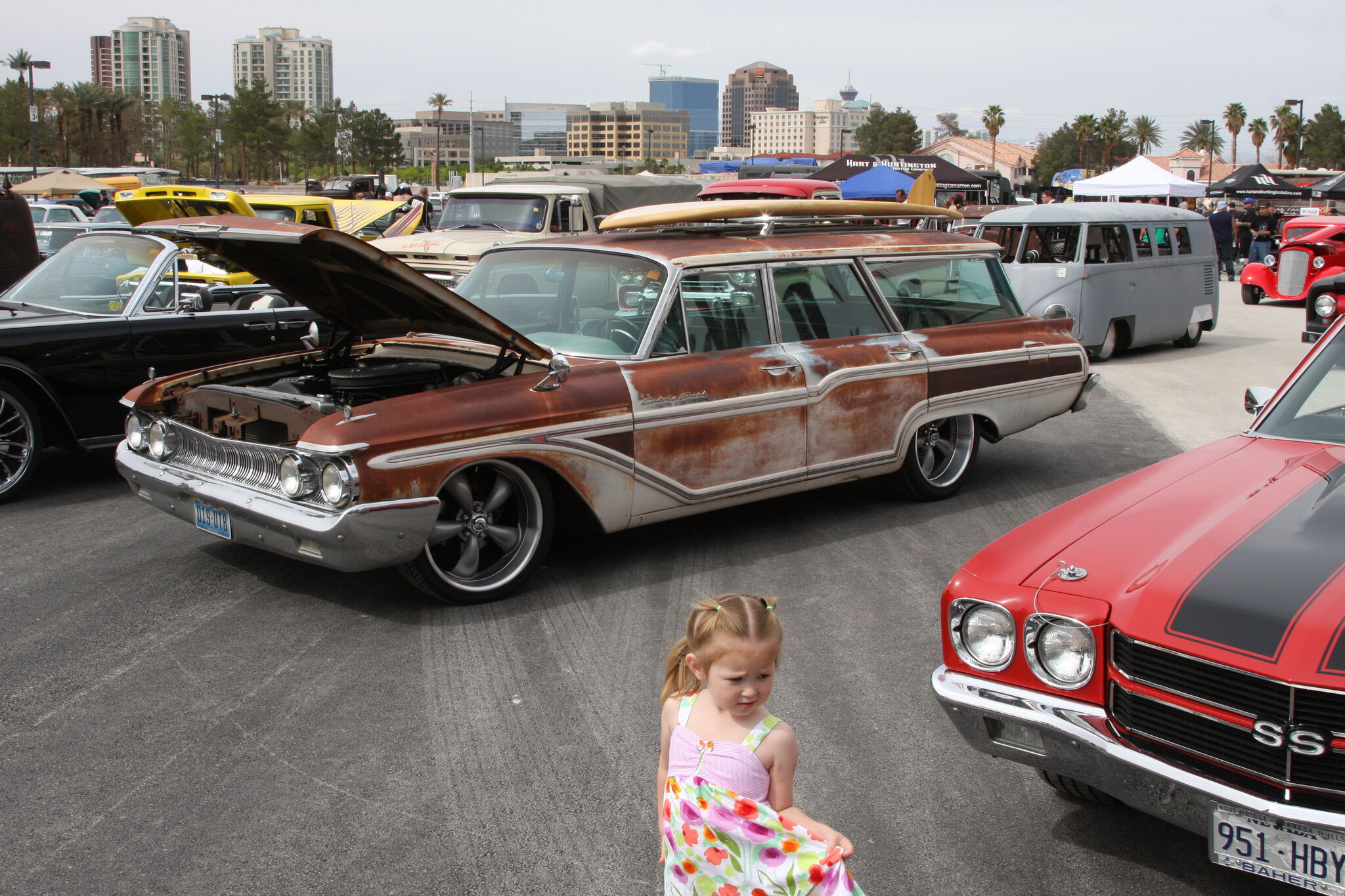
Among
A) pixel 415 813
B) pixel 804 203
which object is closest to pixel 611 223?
pixel 804 203

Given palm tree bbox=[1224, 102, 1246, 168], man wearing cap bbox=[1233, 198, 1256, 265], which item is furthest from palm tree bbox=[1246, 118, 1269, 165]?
man wearing cap bbox=[1233, 198, 1256, 265]

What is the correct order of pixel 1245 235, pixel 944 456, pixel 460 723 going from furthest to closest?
pixel 1245 235
pixel 944 456
pixel 460 723

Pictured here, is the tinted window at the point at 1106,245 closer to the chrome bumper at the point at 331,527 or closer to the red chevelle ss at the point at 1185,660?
the red chevelle ss at the point at 1185,660

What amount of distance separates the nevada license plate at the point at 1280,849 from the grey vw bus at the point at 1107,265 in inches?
417

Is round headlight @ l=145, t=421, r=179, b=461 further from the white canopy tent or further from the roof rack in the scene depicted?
the white canopy tent

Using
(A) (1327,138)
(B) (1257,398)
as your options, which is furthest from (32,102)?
(A) (1327,138)

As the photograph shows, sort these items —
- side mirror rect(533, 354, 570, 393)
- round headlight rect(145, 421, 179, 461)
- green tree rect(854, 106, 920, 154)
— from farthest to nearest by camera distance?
green tree rect(854, 106, 920, 154) < round headlight rect(145, 421, 179, 461) < side mirror rect(533, 354, 570, 393)

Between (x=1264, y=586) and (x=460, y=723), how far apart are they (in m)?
2.62

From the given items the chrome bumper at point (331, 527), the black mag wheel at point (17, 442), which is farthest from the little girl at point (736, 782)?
the black mag wheel at point (17, 442)

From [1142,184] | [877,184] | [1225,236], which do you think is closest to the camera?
[1225,236]

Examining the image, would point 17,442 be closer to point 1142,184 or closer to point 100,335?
point 100,335

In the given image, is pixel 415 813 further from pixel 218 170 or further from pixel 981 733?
pixel 218 170

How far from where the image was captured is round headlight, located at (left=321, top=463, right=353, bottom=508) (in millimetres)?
4711

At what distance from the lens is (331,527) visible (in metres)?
4.68
